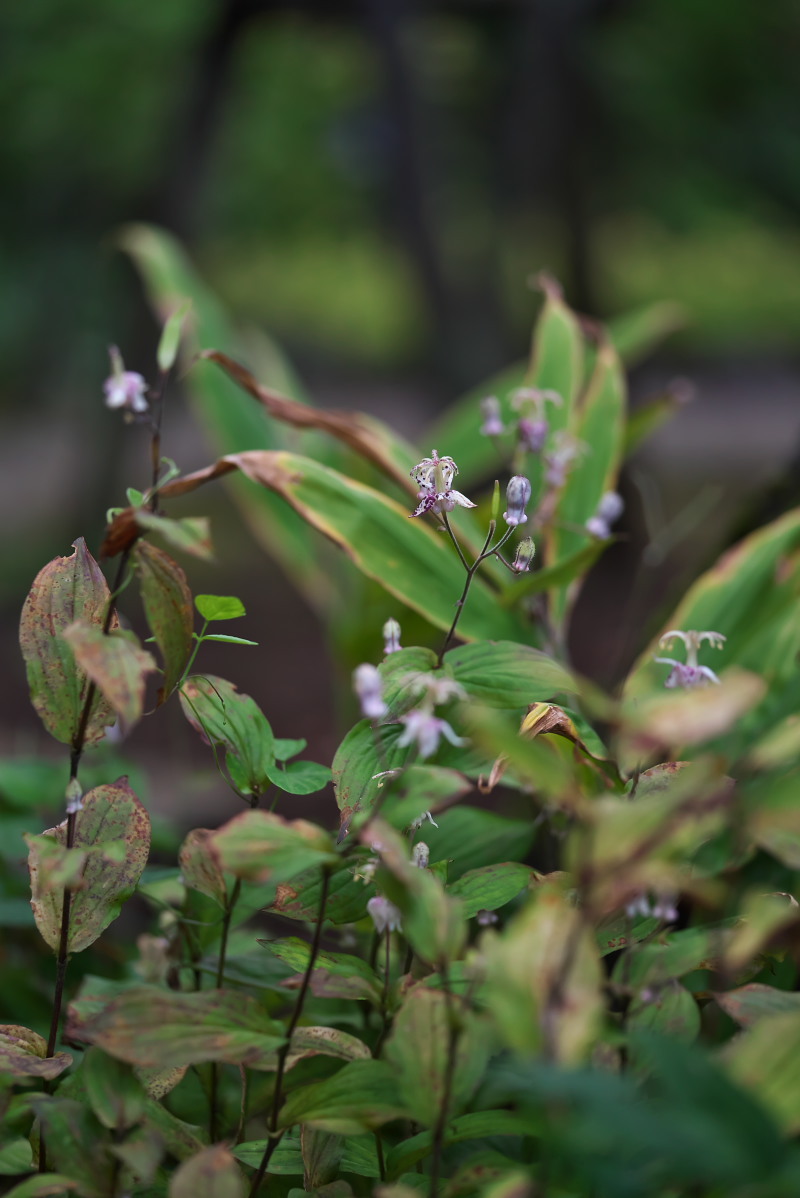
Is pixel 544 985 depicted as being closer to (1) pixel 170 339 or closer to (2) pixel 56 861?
(2) pixel 56 861

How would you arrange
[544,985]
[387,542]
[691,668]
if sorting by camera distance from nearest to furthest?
[544,985] → [691,668] → [387,542]

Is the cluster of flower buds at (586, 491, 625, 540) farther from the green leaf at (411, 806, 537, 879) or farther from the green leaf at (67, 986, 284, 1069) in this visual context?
the green leaf at (67, 986, 284, 1069)

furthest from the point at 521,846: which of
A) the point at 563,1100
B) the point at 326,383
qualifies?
the point at 326,383

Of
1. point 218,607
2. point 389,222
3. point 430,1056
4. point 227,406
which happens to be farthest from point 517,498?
point 389,222

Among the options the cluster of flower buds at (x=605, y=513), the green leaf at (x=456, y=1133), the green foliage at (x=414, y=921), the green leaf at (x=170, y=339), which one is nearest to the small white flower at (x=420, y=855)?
the green foliage at (x=414, y=921)

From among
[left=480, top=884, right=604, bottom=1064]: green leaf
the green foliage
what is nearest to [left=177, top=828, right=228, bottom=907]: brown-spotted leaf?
the green foliage

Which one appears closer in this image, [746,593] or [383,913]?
[383,913]
